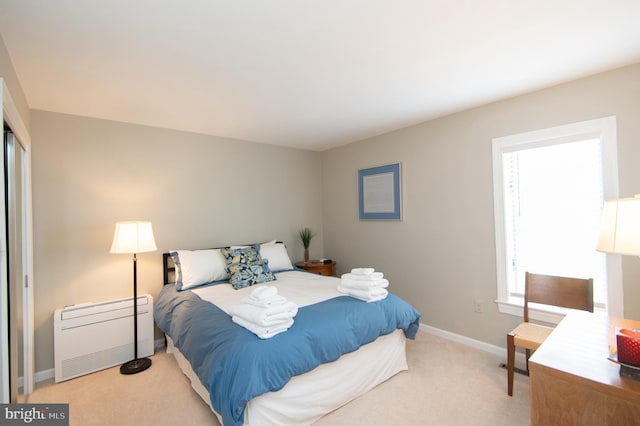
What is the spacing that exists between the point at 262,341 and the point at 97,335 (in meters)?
2.00

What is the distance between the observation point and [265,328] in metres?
1.83

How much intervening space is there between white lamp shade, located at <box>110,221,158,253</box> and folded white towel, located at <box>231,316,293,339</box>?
141 cm

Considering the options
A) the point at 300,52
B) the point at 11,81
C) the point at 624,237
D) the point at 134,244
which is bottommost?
the point at 134,244

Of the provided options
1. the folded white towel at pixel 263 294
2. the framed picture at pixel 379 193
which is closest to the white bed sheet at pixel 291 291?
the folded white towel at pixel 263 294

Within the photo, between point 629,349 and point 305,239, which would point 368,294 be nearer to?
point 629,349

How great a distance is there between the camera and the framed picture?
3740 millimetres

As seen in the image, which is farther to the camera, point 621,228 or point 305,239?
point 305,239

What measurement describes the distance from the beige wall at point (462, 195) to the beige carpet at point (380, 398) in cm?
63

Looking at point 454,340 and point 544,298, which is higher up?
point 544,298

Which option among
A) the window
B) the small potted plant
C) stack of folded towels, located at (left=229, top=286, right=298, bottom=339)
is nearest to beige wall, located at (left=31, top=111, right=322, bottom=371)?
the small potted plant

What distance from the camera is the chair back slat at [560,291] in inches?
85.7

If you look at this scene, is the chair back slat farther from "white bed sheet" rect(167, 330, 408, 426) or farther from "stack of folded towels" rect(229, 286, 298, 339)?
"stack of folded towels" rect(229, 286, 298, 339)

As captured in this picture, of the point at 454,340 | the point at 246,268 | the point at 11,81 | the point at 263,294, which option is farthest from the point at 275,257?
the point at 11,81

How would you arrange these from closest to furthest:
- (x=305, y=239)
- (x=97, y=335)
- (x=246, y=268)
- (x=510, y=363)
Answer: (x=510, y=363) < (x=97, y=335) < (x=246, y=268) < (x=305, y=239)
